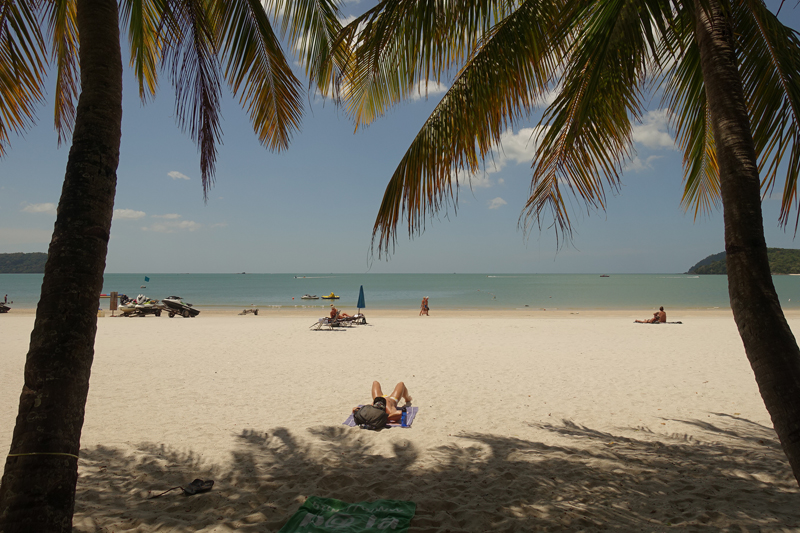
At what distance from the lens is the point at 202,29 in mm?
3838

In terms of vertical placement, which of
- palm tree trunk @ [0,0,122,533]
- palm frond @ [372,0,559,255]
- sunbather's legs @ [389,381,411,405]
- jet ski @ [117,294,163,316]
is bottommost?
jet ski @ [117,294,163,316]

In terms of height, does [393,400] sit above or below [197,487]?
above

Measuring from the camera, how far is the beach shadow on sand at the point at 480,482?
296 cm

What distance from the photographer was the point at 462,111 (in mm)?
3418

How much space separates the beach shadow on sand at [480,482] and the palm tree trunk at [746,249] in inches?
51.3

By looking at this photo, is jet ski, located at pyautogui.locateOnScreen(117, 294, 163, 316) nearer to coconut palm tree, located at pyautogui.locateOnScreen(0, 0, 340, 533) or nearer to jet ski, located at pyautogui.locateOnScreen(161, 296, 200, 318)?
jet ski, located at pyautogui.locateOnScreen(161, 296, 200, 318)

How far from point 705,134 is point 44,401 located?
5.16 meters

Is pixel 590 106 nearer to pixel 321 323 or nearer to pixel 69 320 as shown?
pixel 69 320

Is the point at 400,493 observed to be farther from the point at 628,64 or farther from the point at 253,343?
the point at 253,343

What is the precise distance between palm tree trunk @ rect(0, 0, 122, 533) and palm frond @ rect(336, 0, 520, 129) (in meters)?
1.83

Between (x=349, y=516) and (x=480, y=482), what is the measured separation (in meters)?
1.19

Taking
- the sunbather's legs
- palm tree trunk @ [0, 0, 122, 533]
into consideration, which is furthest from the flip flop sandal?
the sunbather's legs

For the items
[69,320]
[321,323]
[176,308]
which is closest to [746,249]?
[69,320]

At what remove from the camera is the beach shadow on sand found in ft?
9.71
